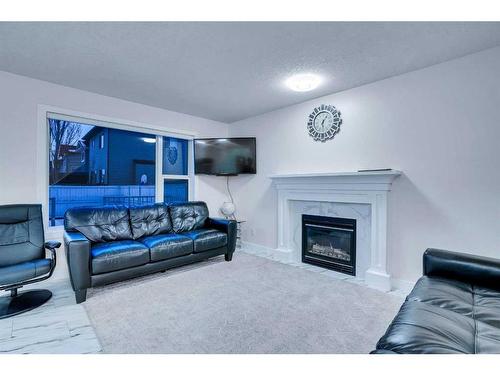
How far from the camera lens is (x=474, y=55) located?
227 centimetres

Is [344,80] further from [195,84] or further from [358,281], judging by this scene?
[358,281]

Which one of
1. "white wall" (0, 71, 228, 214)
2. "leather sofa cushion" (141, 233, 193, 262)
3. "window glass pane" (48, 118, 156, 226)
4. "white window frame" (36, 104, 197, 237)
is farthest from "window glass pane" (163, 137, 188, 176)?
"leather sofa cushion" (141, 233, 193, 262)

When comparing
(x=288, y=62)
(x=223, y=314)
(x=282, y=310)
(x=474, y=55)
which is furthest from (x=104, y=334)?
(x=474, y=55)

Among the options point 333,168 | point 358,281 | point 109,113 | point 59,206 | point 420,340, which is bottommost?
point 358,281

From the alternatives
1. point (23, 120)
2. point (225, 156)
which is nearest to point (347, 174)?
point (225, 156)

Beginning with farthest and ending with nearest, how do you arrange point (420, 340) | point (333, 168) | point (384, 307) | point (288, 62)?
point (333, 168), point (288, 62), point (384, 307), point (420, 340)

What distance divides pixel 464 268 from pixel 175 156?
4.11 m

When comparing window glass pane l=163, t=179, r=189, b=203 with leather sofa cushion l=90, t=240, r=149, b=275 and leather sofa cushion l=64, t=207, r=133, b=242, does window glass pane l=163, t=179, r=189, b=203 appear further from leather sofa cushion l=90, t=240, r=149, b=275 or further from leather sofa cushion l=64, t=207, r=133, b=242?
leather sofa cushion l=90, t=240, r=149, b=275

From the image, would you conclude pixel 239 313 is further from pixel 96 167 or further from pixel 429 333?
pixel 96 167

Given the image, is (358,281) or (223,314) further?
(358,281)

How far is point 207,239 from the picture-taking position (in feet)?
11.1

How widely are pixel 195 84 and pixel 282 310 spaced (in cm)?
274

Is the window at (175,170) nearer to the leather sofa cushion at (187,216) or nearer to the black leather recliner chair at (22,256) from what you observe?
the leather sofa cushion at (187,216)

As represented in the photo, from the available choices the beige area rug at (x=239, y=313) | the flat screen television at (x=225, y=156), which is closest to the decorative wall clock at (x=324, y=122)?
the flat screen television at (x=225, y=156)
